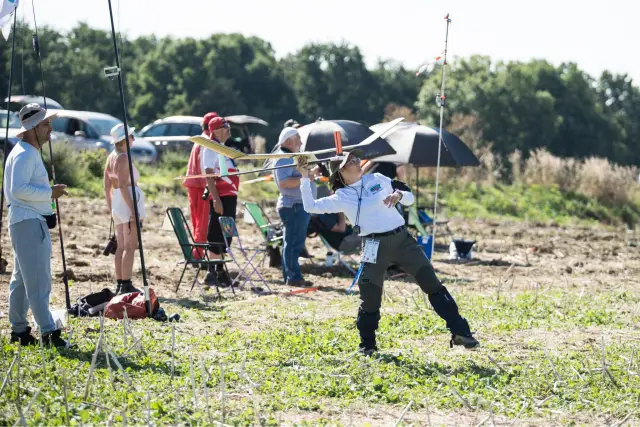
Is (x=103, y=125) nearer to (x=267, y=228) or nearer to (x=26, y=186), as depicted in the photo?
(x=267, y=228)

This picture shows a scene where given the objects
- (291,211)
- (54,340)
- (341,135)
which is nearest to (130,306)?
(54,340)

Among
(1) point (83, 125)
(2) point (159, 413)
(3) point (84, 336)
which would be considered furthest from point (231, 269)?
(1) point (83, 125)

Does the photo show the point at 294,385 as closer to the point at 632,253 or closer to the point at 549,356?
the point at 549,356

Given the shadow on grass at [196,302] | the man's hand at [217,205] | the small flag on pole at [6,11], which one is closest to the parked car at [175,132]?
the man's hand at [217,205]

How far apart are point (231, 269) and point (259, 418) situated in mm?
7432

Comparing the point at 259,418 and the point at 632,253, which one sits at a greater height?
the point at 259,418

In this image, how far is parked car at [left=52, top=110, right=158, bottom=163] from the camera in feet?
78.6

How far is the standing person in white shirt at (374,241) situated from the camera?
25.1ft

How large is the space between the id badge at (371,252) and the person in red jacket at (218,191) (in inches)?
133

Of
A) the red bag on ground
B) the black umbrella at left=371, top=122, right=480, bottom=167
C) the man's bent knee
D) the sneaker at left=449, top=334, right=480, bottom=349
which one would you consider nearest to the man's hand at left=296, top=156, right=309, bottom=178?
the man's bent knee

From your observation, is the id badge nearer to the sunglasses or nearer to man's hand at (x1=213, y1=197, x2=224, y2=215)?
the sunglasses

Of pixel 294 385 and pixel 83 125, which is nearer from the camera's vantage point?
pixel 294 385

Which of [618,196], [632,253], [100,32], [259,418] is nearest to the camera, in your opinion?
[259,418]

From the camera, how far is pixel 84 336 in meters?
8.05
